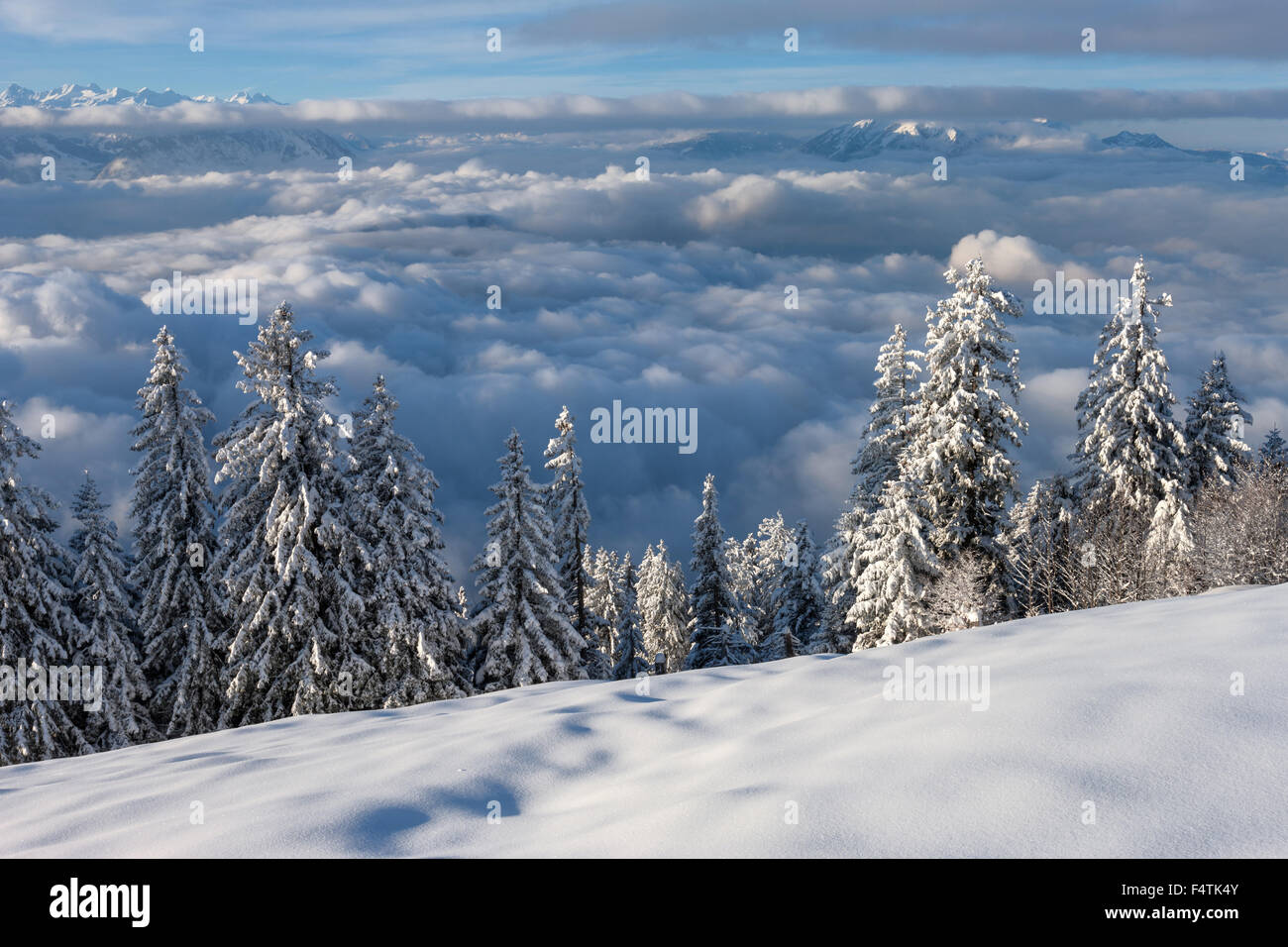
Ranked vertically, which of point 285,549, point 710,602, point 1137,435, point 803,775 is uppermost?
point 1137,435

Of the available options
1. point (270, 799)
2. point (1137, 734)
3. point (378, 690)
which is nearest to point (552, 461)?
point (378, 690)

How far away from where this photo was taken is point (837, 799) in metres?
5.00

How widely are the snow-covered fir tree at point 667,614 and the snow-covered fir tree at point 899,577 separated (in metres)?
20.7

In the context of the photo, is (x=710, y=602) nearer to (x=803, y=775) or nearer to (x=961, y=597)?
(x=961, y=597)

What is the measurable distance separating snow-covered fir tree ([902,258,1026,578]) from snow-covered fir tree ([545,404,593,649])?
38.4 feet

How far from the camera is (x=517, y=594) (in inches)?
1020

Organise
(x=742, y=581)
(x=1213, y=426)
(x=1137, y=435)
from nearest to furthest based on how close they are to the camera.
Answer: (x=1137, y=435) → (x=1213, y=426) → (x=742, y=581)

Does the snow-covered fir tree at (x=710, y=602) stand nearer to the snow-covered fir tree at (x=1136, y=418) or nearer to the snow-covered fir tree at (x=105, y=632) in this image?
the snow-covered fir tree at (x=1136, y=418)

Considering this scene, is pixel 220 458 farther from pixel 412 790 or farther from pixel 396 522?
pixel 412 790

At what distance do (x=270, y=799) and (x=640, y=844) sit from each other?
131 inches

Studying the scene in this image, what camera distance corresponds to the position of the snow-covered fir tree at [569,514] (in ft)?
93.7

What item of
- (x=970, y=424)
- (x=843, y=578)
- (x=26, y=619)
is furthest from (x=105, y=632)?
(x=970, y=424)

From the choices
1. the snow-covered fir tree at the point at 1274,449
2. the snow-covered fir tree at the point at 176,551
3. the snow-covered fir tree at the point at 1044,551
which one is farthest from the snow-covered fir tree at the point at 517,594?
the snow-covered fir tree at the point at 1274,449

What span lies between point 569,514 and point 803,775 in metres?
24.3
